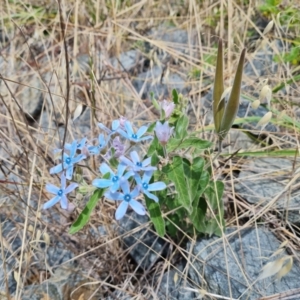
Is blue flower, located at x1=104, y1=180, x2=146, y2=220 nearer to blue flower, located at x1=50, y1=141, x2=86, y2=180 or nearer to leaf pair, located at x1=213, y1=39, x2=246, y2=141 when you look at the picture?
blue flower, located at x1=50, y1=141, x2=86, y2=180

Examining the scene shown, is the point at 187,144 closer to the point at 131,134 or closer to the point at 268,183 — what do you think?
the point at 131,134

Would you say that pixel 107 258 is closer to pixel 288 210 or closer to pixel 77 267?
pixel 77 267

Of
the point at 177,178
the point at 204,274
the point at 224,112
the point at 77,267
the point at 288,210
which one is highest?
the point at 224,112

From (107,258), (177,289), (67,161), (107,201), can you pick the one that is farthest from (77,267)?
(67,161)

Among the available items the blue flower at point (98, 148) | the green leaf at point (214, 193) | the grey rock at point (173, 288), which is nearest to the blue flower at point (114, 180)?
the blue flower at point (98, 148)

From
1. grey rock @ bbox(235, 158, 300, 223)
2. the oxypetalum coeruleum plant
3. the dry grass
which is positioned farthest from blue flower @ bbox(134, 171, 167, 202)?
grey rock @ bbox(235, 158, 300, 223)

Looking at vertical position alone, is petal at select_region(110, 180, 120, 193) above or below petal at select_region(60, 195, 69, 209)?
above
